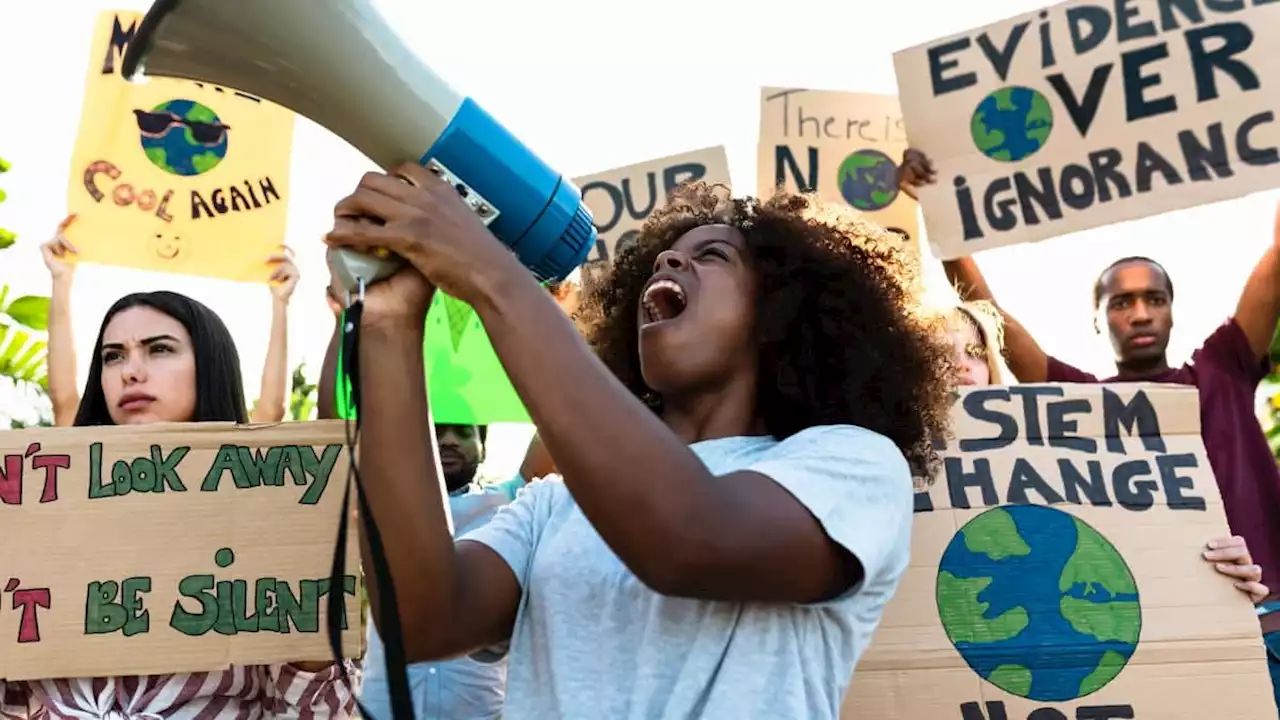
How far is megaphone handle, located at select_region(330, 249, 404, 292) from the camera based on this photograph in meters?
1.12

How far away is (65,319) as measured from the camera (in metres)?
2.76

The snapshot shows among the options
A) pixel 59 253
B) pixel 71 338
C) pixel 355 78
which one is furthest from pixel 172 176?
pixel 355 78

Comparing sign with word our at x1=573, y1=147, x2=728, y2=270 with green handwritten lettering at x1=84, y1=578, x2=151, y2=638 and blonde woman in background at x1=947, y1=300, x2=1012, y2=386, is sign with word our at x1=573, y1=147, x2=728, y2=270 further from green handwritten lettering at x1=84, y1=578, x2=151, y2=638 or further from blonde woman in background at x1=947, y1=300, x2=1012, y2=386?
green handwritten lettering at x1=84, y1=578, x2=151, y2=638

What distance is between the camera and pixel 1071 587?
2.04 meters

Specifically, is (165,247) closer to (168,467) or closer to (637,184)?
(168,467)

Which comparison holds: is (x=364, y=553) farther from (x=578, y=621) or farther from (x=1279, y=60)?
(x=1279, y=60)

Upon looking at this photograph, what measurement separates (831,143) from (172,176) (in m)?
2.03

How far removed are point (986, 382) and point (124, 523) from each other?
190 cm

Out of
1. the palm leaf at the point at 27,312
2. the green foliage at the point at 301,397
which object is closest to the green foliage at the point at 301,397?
the green foliage at the point at 301,397

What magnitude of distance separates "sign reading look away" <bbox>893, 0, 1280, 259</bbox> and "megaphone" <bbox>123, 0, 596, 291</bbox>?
2.34 m

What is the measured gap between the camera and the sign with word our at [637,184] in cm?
389

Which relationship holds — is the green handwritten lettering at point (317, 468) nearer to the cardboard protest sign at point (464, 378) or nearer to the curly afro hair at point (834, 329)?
the curly afro hair at point (834, 329)

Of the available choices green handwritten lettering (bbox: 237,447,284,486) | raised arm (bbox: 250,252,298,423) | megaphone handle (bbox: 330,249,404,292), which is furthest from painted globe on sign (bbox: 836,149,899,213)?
megaphone handle (bbox: 330,249,404,292)

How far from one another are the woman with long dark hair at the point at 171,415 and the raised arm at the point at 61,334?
→ 313mm
